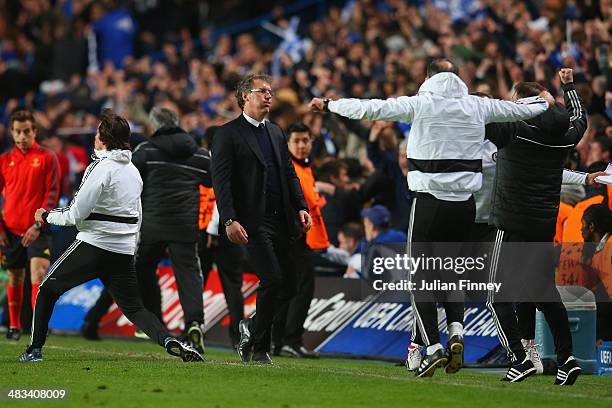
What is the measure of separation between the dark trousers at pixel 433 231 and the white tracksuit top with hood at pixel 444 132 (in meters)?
0.07

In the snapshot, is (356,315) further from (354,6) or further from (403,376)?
(354,6)

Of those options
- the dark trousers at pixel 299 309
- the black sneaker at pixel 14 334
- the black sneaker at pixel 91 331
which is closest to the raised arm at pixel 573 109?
the dark trousers at pixel 299 309

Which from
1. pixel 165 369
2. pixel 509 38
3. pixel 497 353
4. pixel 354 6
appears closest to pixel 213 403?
pixel 165 369

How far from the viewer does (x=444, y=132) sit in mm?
9492

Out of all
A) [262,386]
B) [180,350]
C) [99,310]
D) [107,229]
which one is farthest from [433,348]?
[99,310]

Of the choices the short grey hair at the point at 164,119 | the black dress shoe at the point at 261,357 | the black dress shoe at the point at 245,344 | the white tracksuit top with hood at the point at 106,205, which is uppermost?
the short grey hair at the point at 164,119

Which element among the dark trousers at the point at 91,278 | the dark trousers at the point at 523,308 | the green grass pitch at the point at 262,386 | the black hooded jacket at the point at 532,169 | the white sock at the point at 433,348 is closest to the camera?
the green grass pitch at the point at 262,386

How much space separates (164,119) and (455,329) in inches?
185

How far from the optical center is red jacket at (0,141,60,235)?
13703mm

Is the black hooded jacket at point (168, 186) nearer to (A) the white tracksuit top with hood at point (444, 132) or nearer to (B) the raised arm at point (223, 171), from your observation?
(B) the raised arm at point (223, 171)

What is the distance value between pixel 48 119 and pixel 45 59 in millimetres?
5475

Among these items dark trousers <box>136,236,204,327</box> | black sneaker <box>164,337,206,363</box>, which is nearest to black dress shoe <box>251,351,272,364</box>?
black sneaker <box>164,337,206,363</box>

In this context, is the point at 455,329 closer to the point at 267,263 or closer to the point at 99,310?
the point at 267,263

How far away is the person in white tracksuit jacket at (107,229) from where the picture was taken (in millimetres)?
10477
